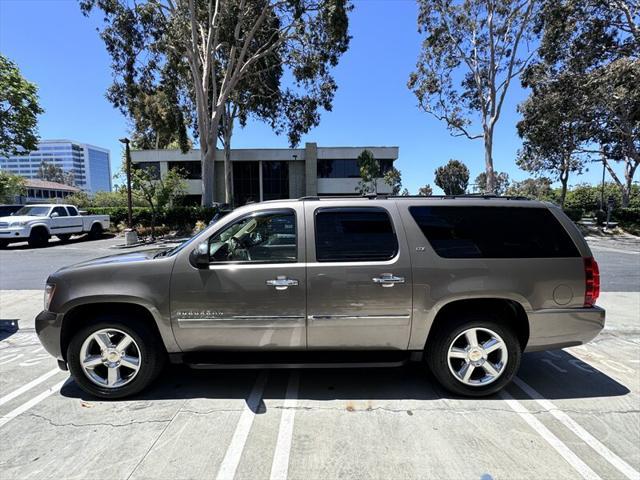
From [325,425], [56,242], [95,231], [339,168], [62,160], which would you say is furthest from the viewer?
[62,160]

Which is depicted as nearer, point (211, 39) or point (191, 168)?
point (211, 39)

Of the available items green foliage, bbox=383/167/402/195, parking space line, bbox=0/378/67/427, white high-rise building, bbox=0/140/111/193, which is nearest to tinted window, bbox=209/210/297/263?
parking space line, bbox=0/378/67/427

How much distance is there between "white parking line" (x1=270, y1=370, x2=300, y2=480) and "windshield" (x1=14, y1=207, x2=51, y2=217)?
1882cm

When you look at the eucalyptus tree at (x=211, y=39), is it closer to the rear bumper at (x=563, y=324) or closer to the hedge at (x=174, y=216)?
the hedge at (x=174, y=216)

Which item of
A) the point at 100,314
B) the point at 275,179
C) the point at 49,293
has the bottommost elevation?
the point at 100,314

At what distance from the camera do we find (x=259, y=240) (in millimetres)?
3383

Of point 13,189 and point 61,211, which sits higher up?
point 13,189

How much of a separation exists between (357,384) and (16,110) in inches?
934

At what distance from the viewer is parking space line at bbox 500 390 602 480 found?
242cm

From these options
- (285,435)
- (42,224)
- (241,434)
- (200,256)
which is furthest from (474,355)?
(42,224)

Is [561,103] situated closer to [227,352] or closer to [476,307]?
[476,307]

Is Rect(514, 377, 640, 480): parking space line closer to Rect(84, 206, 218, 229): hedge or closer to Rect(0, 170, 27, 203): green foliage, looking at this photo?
Rect(84, 206, 218, 229): hedge

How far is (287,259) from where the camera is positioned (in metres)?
3.25

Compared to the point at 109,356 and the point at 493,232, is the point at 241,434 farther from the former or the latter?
the point at 493,232
